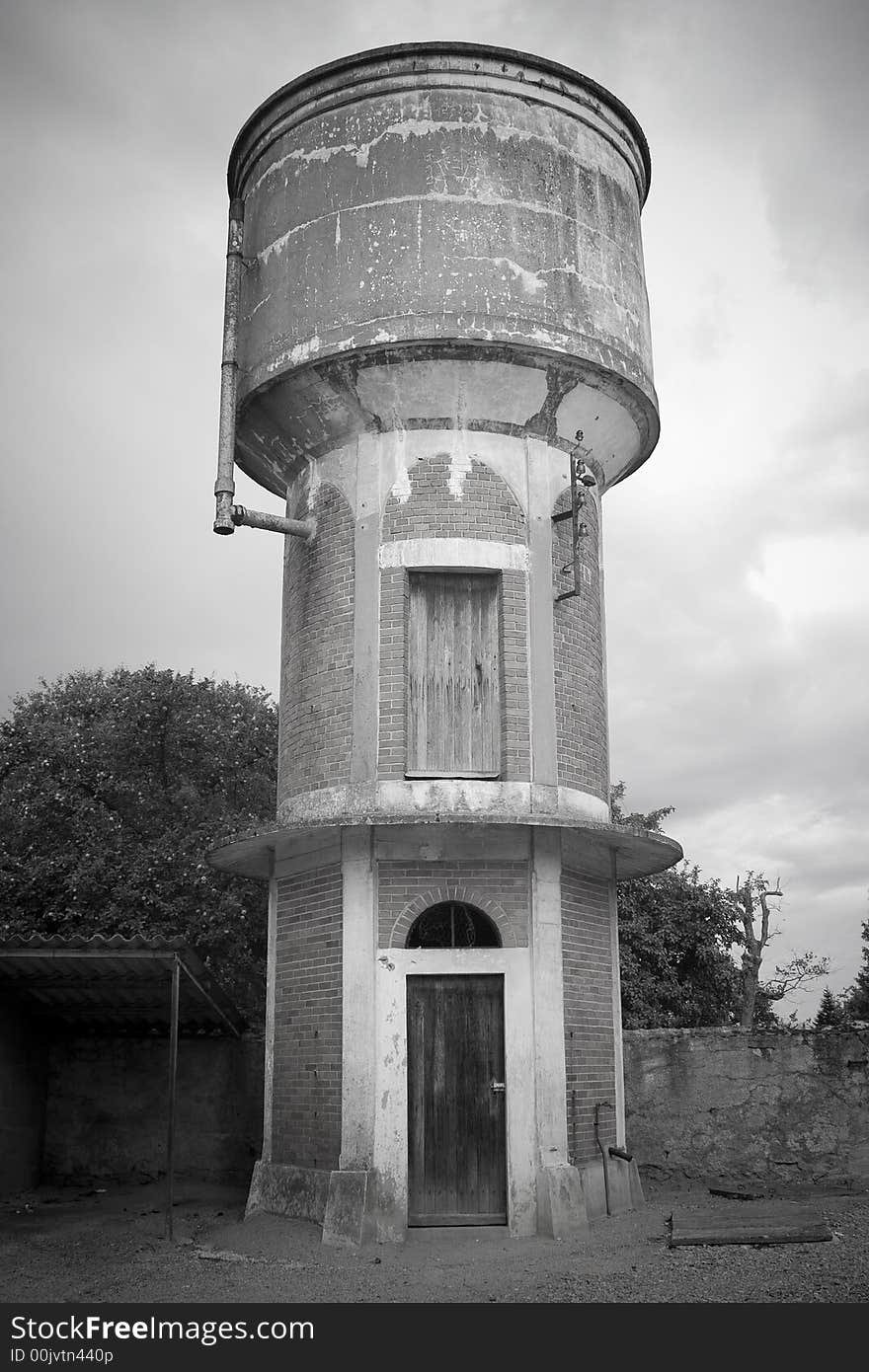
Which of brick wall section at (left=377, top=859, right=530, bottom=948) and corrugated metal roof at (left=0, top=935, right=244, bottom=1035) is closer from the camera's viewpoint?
brick wall section at (left=377, top=859, right=530, bottom=948)

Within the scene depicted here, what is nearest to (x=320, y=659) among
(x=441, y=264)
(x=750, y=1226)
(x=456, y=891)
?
(x=456, y=891)

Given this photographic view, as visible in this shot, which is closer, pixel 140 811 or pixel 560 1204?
pixel 560 1204

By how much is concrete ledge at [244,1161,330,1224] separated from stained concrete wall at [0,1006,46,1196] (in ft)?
11.7

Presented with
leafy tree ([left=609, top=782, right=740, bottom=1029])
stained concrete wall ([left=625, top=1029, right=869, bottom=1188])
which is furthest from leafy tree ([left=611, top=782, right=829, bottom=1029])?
stained concrete wall ([left=625, top=1029, right=869, bottom=1188])

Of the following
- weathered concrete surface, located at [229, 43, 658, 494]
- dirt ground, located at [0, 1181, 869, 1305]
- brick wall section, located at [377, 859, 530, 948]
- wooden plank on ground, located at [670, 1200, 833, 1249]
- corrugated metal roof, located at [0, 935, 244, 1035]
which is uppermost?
weathered concrete surface, located at [229, 43, 658, 494]

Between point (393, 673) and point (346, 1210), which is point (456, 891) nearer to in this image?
point (393, 673)

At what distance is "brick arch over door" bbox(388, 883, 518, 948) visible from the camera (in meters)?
12.6

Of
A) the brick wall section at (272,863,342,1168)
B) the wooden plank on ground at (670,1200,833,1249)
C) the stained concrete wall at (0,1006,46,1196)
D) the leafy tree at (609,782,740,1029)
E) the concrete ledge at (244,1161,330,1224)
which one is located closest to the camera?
the wooden plank on ground at (670,1200,833,1249)

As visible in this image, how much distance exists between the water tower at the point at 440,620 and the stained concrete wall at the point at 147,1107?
2.67 m

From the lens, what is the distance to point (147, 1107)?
53.2 ft

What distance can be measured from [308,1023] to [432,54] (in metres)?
10.8

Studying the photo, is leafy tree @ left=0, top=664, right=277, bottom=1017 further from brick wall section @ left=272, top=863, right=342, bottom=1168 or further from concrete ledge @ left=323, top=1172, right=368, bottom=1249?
concrete ledge @ left=323, top=1172, right=368, bottom=1249
